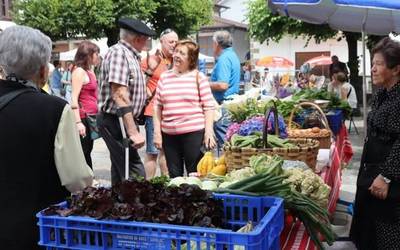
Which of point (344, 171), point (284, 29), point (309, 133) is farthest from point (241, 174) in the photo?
point (284, 29)

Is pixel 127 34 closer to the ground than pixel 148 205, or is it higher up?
higher up

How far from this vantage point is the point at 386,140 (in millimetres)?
3373

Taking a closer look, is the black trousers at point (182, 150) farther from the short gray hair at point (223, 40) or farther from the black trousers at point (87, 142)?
the short gray hair at point (223, 40)

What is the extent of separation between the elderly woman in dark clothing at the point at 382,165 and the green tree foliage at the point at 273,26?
12245 mm

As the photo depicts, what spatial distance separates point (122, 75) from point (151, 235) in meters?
2.91

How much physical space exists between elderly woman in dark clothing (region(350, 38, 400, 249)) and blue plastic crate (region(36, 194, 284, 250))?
1.46 m

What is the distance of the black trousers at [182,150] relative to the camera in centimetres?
478

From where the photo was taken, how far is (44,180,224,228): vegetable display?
75.2 inches

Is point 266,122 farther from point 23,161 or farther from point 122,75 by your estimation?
point 122,75

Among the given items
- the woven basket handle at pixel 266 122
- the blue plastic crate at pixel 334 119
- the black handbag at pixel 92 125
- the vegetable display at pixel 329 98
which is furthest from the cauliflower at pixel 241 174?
the black handbag at pixel 92 125

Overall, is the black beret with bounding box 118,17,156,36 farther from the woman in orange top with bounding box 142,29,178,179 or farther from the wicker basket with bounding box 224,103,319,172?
the wicker basket with bounding box 224,103,319,172

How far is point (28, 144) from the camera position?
92.4 inches

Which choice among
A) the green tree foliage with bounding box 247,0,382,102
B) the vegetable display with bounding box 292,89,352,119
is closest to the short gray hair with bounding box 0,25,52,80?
the vegetable display with bounding box 292,89,352,119

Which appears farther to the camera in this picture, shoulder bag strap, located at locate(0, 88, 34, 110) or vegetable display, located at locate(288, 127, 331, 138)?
vegetable display, located at locate(288, 127, 331, 138)
